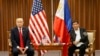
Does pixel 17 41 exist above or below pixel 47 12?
below

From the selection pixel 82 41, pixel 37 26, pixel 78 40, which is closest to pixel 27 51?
pixel 37 26

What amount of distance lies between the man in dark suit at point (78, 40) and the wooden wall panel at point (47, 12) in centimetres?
423

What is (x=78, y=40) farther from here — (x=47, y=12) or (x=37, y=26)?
(x=47, y=12)

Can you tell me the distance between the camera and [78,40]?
28.9ft

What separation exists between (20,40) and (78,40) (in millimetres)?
1886

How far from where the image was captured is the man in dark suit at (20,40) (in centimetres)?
809

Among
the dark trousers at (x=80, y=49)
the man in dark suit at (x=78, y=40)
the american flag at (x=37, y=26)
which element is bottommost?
the dark trousers at (x=80, y=49)

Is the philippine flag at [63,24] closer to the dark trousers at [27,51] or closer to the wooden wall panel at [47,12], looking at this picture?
the dark trousers at [27,51]

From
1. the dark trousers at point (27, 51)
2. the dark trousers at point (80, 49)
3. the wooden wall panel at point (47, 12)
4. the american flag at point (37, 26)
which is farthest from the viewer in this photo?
the wooden wall panel at point (47, 12)

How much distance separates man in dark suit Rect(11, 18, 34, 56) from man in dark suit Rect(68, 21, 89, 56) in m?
1.39

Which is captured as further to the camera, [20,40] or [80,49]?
[80,49]

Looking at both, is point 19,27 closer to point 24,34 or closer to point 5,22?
point 24,34

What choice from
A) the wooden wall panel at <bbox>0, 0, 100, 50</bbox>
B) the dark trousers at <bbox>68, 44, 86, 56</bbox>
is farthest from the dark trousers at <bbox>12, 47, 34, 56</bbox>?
the wooden wall panel at <bbox>0, 0, 100, 50</bbox>

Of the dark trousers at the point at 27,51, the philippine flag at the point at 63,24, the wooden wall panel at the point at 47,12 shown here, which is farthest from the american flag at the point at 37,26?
the wooden wall panel at the point at 47,12
